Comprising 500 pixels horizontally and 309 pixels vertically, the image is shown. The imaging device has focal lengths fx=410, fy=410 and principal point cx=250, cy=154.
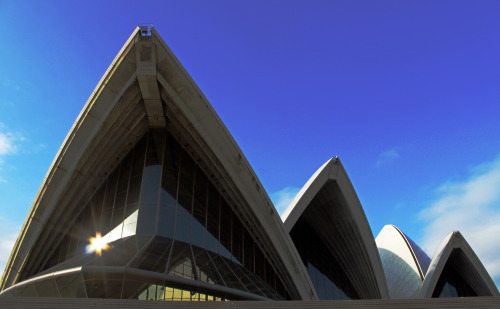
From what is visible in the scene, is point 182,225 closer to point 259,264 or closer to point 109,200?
point 109,200

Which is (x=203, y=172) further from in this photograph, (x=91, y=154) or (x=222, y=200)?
(x=91, y=154)

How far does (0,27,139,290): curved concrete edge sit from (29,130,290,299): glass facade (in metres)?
1.38

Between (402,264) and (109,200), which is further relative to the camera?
(402,264)

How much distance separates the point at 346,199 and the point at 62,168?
1459 cm

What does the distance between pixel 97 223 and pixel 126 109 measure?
17.6 feet

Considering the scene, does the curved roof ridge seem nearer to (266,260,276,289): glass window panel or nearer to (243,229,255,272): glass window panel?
(266,260,276,289): glass window panel

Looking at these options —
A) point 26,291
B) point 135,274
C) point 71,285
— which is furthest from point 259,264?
point 26,291

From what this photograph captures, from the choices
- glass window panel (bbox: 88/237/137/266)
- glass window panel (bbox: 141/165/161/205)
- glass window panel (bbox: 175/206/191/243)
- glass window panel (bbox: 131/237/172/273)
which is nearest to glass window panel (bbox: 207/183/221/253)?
glass window panel (bbox: 175/206/191/243)

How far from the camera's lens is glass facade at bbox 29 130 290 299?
15172 millimetres

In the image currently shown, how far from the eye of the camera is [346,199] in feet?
75.2

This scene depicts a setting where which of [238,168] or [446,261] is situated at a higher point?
[238,168]

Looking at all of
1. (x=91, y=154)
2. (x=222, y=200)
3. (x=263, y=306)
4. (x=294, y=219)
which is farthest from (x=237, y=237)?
(x=263, y=306)

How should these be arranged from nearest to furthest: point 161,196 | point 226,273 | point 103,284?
point 103,284 < point 226,273 < point 161,196

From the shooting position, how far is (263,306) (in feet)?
25.9
